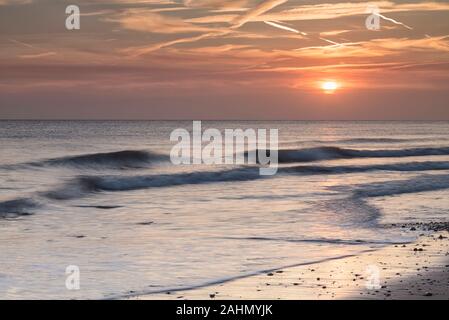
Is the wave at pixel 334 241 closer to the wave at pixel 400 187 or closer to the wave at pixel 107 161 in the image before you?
the wave at pixel 400 187

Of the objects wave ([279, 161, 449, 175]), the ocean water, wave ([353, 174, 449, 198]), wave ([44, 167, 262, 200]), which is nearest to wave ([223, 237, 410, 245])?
the ocean water

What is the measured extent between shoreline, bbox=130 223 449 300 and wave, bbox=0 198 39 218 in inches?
Result: 425

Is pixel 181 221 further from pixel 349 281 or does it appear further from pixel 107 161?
pixel 107 161

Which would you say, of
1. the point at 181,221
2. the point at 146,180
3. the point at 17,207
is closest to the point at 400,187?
the point at 146,180

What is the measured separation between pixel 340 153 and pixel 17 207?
1598 inches

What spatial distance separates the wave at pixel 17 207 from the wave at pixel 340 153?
97.5 feet

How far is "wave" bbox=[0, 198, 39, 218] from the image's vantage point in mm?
20000

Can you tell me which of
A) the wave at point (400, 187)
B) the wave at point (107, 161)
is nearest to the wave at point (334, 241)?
the wave at point (400, 187)

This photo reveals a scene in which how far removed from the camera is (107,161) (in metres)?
45.4

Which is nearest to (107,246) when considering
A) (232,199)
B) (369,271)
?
(369,271)

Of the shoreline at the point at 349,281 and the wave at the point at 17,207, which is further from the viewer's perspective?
the wave at the point at 17,207

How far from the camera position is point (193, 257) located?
12680 millimetres

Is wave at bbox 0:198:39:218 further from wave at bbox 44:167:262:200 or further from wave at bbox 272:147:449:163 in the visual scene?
wave at bbox 272:147:449:163

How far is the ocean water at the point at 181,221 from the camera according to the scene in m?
11.4
